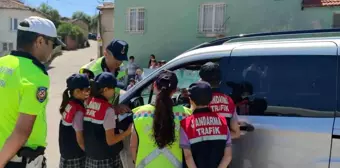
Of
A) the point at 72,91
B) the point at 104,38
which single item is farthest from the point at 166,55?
the point at 72,91

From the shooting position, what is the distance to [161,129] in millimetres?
2588

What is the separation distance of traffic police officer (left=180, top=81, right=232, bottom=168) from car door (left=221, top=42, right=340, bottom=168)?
13.1 inches

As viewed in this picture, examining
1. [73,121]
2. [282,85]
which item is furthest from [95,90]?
[282,85]

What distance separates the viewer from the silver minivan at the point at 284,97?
8.07ft

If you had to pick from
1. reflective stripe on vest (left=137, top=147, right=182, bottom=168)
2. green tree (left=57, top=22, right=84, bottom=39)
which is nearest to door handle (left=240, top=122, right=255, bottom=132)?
reflective stripe on vest (left=137, top=147, right=182, bottom=168)

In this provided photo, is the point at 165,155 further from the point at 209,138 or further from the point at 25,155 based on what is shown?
the point at 25,155

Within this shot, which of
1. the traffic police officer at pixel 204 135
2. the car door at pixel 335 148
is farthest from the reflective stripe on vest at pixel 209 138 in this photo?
the car door at pixel 335 148

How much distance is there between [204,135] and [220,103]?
364 millimetres

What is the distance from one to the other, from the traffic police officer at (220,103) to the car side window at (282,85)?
0.18 meters

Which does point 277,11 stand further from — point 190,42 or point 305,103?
point 305,103

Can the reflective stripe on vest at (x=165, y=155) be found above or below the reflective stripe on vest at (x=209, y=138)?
below

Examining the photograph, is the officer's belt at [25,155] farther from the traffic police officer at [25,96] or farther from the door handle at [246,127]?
the door handle at [246,127]

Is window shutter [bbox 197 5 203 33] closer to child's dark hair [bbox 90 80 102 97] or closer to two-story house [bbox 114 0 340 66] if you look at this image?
two-story house [bbox 114 0 340 66]

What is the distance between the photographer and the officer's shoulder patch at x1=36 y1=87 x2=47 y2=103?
A: 2.19 metres
